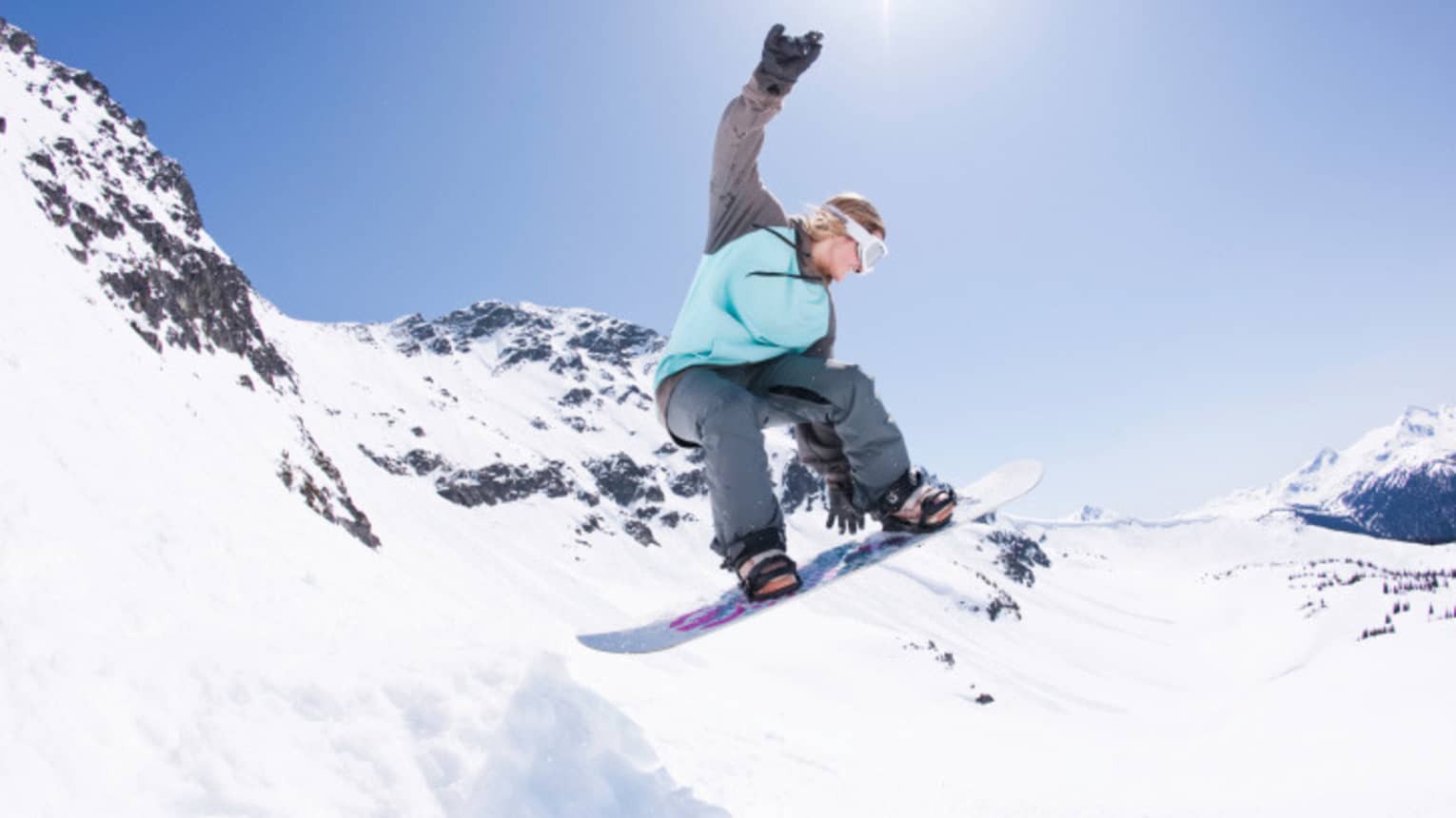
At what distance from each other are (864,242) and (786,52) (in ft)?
4.48

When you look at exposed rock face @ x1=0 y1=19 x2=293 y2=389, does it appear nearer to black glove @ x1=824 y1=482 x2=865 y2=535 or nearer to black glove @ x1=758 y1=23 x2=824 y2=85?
black glove @ x1=824 y1=482 x2=865 y2=535

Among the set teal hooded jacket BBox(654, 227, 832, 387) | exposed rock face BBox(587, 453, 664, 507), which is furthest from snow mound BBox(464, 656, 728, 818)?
exposed rock face BBox(587, 453, 664, 507)

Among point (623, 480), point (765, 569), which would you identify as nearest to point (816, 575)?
point (765, 569)

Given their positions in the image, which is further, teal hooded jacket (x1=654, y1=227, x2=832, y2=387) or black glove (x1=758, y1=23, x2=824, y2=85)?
teal hooded jacket (x1=654, y1=227, x2=832, y2=387)

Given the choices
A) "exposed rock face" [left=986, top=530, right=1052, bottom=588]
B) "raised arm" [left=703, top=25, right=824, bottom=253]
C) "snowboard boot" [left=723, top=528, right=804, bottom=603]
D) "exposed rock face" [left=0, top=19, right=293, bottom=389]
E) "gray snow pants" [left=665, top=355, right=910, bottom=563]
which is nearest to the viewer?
"snowboard boot" [left=723, top=528, right=804, bottom=603]

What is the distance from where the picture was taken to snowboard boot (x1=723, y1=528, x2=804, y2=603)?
4.25 meters

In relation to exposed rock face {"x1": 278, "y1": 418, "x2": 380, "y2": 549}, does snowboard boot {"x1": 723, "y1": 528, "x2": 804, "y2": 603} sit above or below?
below

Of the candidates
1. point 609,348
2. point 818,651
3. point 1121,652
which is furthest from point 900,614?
point 609,348

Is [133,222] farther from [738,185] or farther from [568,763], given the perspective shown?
[568,763]

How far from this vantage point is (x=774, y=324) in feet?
16.7

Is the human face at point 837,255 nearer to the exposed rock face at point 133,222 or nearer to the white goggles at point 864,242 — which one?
the white goggles at point 864,242

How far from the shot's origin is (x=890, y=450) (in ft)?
16.5

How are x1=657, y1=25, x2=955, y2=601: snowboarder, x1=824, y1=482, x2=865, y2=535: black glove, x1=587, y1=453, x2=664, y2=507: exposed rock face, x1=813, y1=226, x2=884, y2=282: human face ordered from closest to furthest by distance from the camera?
1. x1=657, y1=25, x2=955, y2=601: snowboarder
2. x1=813, y1=226, x2=884, y2=282: human face
3. x1=824, y1=482, x2=865, y2=535: black glove
4. x1=587, y1=453, x2=664, y2=507: exposed rock face

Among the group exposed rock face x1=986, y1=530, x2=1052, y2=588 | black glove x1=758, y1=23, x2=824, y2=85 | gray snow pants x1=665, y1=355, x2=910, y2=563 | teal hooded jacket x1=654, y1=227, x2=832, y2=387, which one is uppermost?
black glove x1=758, y1=23, x2=824, y2=85
